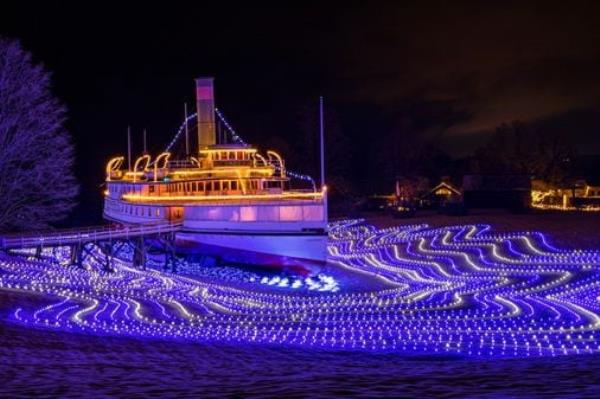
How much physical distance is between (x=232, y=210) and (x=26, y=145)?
34.3ft

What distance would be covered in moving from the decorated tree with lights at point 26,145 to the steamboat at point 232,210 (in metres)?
7.73

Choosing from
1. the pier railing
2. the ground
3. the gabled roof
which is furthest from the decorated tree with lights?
the gabled roof

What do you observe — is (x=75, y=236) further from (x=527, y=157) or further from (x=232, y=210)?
(x=527, y=157)

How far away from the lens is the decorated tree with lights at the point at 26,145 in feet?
85.9

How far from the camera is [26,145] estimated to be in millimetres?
27203

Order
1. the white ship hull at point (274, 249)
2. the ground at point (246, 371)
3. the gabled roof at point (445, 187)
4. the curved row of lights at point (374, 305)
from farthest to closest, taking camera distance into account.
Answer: the gabled roof at point (445, 187) < the white ship hull at point (274, 249) < the curved row of lights at point (374, 305) < the ground at point (246, 371)

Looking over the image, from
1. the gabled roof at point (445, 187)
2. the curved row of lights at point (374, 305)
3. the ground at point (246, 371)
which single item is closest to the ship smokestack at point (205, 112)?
the curved row of lights at point (374, 305)

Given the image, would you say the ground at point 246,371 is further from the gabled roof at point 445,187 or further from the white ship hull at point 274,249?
the gabled roof at point 445,187

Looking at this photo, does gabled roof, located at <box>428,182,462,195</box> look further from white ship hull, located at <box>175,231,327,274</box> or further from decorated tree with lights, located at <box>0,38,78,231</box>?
decorated tree with lights, located at <box>0,38,78,231</box>

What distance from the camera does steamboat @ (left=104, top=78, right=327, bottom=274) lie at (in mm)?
33406

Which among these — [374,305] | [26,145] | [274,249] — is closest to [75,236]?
[26,145]

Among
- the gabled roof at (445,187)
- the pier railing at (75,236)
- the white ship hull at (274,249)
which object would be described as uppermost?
the gabled roof at (445,187)

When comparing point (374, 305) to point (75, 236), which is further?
point (75, 236)

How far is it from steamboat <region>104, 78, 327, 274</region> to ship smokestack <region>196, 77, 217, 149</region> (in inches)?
31.9
